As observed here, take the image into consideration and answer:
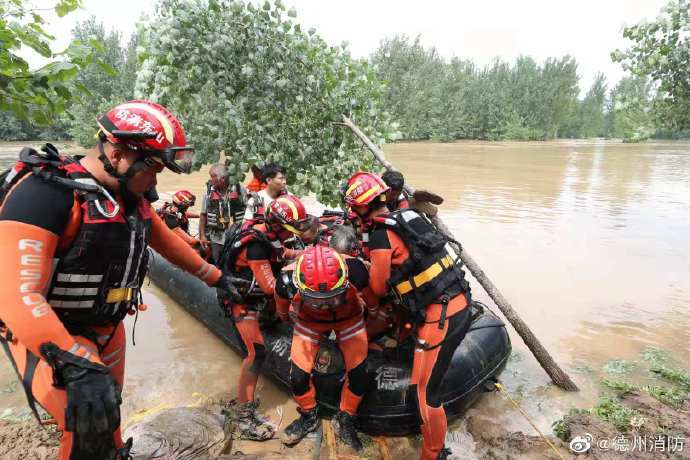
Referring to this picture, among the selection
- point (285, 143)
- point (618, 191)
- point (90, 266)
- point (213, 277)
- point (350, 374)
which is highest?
point (285, 143)

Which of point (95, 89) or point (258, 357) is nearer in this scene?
point (258, 357)

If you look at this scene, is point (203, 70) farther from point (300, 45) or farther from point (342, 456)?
point (342, 456)

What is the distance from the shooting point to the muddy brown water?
4645 mm

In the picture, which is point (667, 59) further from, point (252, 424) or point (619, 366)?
point (252, 424)

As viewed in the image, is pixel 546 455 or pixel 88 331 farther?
pixel 546 455

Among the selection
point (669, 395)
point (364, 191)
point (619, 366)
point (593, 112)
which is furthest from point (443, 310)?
point (593, 112)

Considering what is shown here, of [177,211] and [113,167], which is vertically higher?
[113,167]

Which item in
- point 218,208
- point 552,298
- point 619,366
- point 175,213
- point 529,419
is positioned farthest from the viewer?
point 552,298

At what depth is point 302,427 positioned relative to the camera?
370 cm

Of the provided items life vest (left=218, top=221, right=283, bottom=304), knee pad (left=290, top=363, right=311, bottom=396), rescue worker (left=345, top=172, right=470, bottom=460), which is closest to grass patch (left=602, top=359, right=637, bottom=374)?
rescue worker (left=345, top=172, right=470, bottom=460)

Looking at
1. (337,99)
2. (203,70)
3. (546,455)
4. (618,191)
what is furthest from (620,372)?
(618,191)

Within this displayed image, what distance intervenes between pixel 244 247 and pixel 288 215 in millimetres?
534

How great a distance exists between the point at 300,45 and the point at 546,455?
5.03 m

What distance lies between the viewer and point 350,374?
3535 mm
